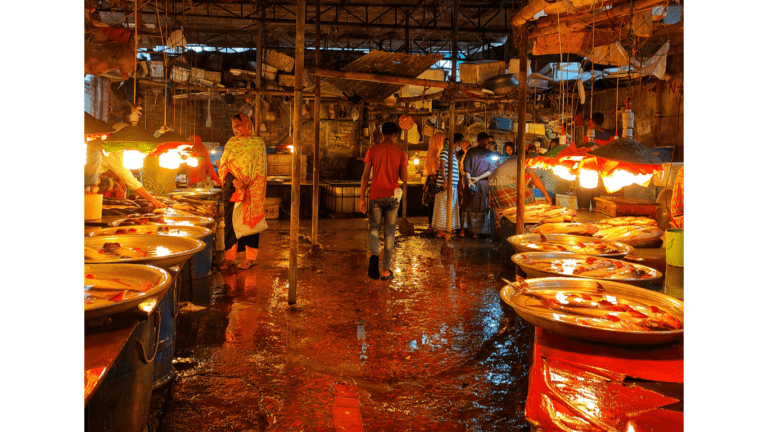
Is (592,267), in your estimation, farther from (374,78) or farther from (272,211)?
(272,211)

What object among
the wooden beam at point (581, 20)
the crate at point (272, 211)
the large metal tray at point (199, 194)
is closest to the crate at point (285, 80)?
the crate at point (272, 211)

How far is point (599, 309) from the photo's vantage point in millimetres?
2807

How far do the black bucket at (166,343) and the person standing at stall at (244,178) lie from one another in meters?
3.80

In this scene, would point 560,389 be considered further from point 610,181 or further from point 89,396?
point 610,181

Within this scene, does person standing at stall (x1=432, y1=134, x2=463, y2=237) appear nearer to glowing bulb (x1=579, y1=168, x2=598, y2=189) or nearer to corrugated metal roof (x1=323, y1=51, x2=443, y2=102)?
corrugated metal roof (x1=323, y1=51, x2=443, y2=102)

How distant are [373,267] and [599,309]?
16.4ft

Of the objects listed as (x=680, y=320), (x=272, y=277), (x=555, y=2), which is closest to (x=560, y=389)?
(x=680, y=320)

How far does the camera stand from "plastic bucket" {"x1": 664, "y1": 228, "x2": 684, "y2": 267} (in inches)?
163

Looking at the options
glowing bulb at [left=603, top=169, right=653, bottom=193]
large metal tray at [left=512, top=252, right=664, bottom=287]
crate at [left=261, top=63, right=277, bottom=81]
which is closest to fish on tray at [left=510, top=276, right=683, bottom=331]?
large metal tray at [left=512, top=252, right=664, bottom=287]

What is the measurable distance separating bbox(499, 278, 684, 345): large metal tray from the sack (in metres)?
5.45

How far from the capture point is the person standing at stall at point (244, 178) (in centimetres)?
775

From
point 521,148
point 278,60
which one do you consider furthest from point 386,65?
point 278,60
